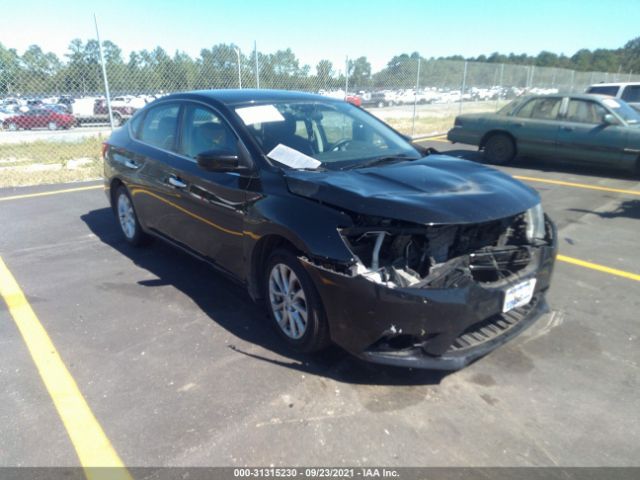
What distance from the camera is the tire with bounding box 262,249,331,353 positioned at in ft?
8.95

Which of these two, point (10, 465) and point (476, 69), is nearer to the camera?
point (10, 465)

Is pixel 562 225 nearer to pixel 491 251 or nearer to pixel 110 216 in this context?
pixel 491 251

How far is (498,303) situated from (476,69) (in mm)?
20693

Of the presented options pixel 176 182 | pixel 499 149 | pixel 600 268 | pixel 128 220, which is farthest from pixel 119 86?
pixel 600 268

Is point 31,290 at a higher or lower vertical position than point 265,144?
lower

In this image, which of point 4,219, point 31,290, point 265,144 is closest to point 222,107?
point 265,144

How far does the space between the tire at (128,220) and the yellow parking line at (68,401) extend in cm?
131

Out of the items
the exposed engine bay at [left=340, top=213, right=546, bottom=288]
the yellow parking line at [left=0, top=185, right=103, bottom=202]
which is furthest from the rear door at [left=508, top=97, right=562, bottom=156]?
the yellow parking line at [left=0, top=185, right=103, bottom=202]

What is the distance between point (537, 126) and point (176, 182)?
803cm

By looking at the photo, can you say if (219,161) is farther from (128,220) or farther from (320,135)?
(128,220)

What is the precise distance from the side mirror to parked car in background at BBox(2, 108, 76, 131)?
1618cm

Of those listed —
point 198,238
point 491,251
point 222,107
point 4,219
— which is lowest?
point 4,219

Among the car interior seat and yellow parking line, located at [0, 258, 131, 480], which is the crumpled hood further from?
yellow parking line, located at [0, 258, 131, 480]

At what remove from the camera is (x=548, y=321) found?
345 centimetres
